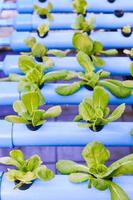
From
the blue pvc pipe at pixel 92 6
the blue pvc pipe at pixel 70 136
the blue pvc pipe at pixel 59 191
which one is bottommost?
the blue pvc pipe at pixel 59 191

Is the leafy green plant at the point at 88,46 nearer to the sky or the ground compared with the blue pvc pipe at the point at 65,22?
nearer to the ground

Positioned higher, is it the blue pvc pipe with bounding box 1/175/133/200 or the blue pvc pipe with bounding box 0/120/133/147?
the blue pvc pipe with bounding box 0/120/133/147

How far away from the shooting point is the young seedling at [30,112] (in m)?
0.98

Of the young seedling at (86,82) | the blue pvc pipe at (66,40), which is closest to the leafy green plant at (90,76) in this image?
the young seedling at (86,82)

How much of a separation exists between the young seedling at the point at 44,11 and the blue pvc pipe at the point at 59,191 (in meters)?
0.91

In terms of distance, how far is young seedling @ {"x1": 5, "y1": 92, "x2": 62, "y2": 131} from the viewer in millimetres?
975

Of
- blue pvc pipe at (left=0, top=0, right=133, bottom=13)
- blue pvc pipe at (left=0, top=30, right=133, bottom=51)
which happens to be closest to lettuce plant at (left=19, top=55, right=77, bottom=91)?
blue pvc pipe at (left=0, top=30, right=133, bottom=51)

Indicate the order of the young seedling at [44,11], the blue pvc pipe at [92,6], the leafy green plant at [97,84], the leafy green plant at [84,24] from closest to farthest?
the leafy green plant at [97,84] → the leafy green plant at [84,24] → the young seedling at [44,11] → the blue pvc pipe at [92,6]

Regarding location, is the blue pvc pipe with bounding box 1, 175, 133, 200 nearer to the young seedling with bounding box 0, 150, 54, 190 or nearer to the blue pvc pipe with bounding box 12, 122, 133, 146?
the young seedling with bounding box 0, 150, 54, 190

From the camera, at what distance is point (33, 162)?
33.7 inches

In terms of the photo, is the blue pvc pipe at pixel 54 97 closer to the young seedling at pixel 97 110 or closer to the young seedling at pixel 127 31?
the young seedling at pixel 97 110

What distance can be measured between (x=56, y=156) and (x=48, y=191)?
0.48 metres

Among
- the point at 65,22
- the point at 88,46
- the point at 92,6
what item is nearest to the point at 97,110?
the point at 88,46

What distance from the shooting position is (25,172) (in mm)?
848
